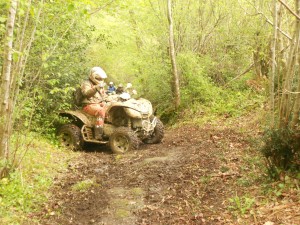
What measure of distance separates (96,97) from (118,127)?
104 centimetres

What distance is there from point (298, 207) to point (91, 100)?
6159 millimetres

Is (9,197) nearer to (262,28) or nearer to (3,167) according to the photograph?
(3,167)

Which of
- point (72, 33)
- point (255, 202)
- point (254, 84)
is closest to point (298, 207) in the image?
point (255, 202)

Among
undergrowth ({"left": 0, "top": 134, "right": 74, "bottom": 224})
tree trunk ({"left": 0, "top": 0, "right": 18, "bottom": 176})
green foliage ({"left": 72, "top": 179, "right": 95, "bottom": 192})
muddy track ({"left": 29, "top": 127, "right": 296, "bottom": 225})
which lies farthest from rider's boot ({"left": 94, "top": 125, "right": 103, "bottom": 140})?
tree trunk ({"left": 0, "top": 0, "right": 18, "bottom": 176})

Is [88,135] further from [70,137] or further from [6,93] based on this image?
[6,93]

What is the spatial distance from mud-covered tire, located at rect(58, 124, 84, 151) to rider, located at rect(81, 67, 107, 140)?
16.9 inches

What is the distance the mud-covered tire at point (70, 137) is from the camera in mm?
8812

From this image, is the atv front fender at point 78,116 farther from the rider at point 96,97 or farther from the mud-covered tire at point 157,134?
the mud-covered tire at point 157,134

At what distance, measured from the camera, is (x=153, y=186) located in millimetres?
5758

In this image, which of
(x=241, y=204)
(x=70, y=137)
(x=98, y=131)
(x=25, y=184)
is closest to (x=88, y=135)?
(x=98, y=131)

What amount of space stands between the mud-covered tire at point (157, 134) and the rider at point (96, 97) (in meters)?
1.26

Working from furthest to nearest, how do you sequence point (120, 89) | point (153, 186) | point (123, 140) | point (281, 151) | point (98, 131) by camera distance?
1. point (120, 89)
2. point (98, 131)
3. point (123, 140)
4. point (153, 186)
5. point (281, 151)

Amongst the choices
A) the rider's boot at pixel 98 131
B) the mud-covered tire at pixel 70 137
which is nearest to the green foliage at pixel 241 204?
the rider's boot at pixel 98 131

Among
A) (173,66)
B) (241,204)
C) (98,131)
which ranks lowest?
(241,204)
